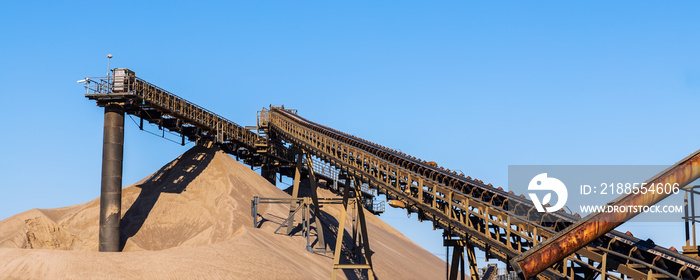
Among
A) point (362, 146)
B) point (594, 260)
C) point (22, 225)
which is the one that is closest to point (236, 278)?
point (362, 146)

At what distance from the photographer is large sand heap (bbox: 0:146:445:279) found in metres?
33.0

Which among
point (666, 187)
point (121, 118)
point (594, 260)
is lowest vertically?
point (594, 260)

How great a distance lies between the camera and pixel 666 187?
15414mm

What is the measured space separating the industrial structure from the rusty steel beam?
20mm

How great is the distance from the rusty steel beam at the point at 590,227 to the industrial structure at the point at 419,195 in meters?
0.02

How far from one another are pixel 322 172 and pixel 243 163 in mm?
9402

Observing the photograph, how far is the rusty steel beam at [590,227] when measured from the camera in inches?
601

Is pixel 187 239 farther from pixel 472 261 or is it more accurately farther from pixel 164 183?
pixel 472 261

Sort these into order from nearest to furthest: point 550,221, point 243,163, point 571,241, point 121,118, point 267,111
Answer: point 571,241
point 550,221
point 121,118
point 267,111
point 243,163

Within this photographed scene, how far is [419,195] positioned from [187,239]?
21.9 meters

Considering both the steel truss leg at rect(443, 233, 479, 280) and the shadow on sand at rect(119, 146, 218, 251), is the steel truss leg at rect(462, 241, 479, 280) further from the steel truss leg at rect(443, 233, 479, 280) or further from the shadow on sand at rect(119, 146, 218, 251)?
the shadow on sand at rect(119, 146, 218, 251)

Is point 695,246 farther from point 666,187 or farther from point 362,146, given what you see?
point 362,146

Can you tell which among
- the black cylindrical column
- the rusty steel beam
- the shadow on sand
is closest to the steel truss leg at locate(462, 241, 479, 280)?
the rusty steel beam

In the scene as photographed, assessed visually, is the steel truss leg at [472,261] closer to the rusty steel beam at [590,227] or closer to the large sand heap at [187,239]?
the rusty steel beam at [590,227]
